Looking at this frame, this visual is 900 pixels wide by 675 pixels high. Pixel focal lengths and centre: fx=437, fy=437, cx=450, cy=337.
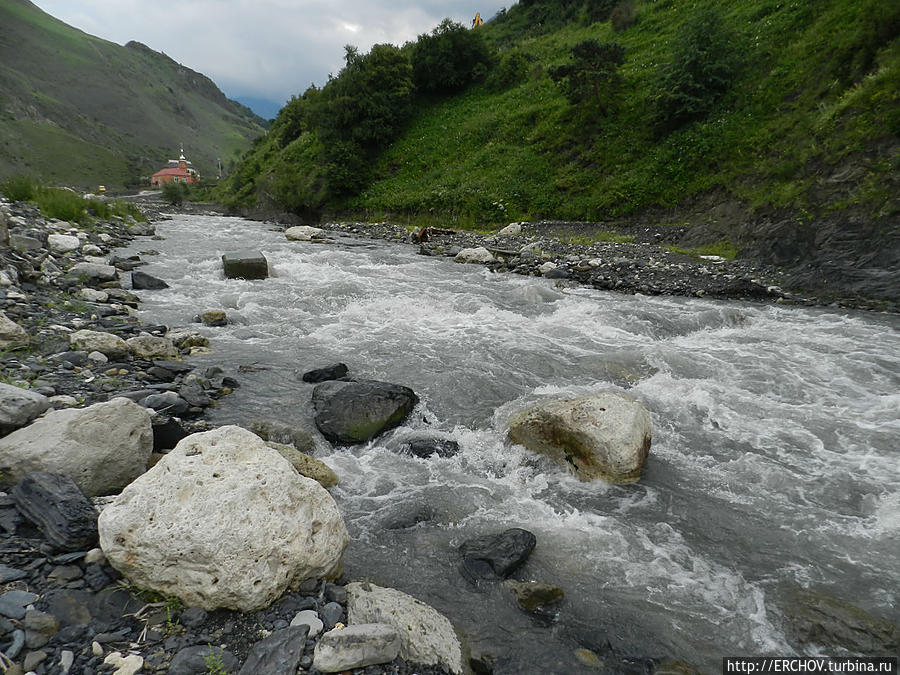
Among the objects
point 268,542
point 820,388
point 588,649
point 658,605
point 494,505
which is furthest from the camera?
point 820,388

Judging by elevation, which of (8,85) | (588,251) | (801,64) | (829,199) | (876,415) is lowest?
(876,415)

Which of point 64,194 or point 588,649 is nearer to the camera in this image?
point 588,649

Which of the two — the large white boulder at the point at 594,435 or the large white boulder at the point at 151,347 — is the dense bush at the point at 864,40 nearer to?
the large white boulder at the point at 594,435

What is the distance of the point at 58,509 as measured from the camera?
11.2 ft

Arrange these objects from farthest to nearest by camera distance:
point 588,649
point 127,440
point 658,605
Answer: point 127,440, point 658,605, point 588,649

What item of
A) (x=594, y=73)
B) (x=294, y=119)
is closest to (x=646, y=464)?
(x=594, y=73)

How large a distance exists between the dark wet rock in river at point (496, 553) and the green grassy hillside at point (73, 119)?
118m

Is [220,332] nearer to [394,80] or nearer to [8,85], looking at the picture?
[394,80]

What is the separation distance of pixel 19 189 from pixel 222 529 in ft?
79.7

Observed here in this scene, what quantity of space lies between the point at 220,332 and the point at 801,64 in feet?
90.7

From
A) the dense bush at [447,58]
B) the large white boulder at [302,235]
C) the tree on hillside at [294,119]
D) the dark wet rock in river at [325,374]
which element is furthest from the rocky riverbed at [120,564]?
the tree on hillside at [294,119]

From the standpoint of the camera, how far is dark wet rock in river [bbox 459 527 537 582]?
167 inches

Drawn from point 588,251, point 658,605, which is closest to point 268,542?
point 658,605

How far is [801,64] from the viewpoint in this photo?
2078cm
